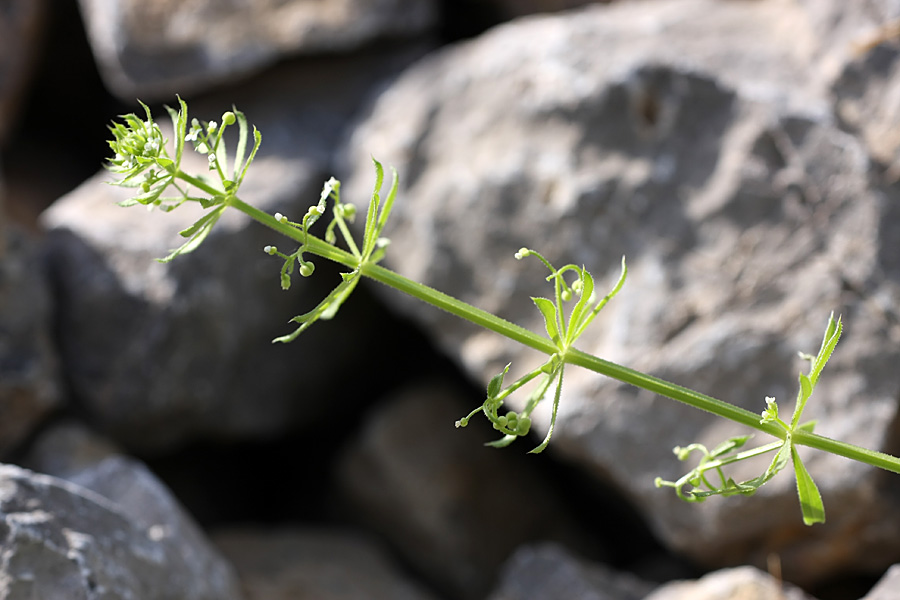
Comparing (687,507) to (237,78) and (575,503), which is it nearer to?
(575,503)

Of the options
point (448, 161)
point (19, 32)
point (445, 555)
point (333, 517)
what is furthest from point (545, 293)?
point (19, 32)

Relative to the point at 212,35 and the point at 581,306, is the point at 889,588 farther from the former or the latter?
the point at 212,35

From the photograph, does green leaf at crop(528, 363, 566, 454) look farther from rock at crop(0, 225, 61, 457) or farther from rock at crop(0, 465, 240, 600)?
rock at crop(0, 225, 61, 457)

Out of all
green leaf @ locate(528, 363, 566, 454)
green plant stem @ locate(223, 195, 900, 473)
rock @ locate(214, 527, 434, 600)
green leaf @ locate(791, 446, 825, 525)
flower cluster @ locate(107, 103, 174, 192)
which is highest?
flower cluster @ locate(107, 103, 174, 192)

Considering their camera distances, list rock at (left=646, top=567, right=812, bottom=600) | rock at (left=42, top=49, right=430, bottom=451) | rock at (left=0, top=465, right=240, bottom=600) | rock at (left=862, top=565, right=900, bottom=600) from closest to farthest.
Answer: rock at (left=0, top=465, right=240, bottom=600) < rock at (left=862, top=565, right=900, bottom=600) < rock at (left=646, top=567, right=812, bottom=600) < rock at (left=42, top=49, right=430, bottom=451)

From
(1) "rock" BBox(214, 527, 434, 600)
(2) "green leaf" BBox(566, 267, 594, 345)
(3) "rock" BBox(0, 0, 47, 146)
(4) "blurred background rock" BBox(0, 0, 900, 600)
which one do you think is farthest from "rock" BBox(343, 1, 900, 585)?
(3) "rock" BBox(0, 0, 47, 146)

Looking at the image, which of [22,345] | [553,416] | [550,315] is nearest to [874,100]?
[550,315]

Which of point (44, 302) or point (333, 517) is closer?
point (44, 302)
